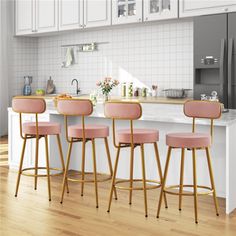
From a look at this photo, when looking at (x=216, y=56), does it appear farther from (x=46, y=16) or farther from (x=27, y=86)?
(x=27, y=86)

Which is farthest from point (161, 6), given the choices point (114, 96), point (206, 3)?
point (114, 96)

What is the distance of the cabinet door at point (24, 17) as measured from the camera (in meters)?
7.87

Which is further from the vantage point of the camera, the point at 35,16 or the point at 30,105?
the point at 35,16

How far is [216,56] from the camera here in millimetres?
5684

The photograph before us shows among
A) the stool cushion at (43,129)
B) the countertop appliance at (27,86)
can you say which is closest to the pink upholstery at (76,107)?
the stool cushion at (43,129)

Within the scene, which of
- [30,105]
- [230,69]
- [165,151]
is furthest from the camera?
[230,69]

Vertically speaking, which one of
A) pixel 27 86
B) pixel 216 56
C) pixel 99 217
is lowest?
pixel 99 217

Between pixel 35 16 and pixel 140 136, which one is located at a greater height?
pixel 35 16

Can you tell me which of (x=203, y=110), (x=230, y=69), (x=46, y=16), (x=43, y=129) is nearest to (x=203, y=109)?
(x=203, y=110)

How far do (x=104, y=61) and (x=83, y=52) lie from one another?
0.48 metres

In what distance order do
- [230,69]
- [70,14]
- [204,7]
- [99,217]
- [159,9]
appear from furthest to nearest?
[70,14]
[159,9]
[204,7]
[230,69]
[99,217]

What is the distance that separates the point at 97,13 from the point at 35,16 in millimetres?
1386

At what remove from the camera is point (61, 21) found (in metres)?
7.42

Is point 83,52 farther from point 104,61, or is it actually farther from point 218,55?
point 218,55
